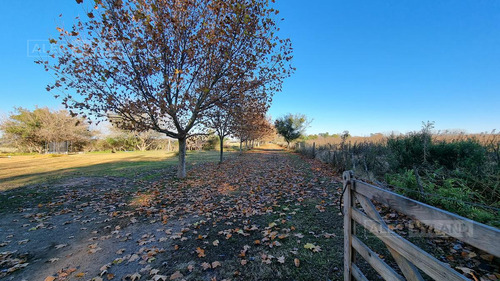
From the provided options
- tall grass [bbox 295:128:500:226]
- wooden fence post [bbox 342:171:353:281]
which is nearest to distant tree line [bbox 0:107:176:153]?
tall grass [bbox 295:128:500:226]

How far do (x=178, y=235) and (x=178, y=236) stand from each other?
0.05 meters

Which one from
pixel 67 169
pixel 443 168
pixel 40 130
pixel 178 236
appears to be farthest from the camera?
pixel 40 130

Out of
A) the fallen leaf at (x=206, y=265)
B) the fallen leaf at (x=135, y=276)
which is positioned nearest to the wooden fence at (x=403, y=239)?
the fallen leaf at (x=206, y=265)

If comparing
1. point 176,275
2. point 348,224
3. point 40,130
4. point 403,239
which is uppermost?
point 40,130

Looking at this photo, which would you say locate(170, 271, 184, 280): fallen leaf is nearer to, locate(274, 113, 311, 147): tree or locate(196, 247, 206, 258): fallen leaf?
locate(196, 247, 206, 258): fallen leaf

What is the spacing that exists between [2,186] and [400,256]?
1476cm

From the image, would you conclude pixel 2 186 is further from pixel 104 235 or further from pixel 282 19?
pixel 282 19

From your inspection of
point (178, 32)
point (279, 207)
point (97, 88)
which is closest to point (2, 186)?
point (97, 88)

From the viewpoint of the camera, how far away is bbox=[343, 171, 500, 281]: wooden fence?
1174 millimetres

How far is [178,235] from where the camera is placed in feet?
14.8

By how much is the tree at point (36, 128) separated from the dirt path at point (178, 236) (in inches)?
1114

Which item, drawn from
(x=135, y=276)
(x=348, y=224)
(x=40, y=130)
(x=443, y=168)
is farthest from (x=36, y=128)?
(x=443, y=168)

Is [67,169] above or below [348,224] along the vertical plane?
below

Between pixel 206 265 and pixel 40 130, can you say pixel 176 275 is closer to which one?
pixel 206 265
